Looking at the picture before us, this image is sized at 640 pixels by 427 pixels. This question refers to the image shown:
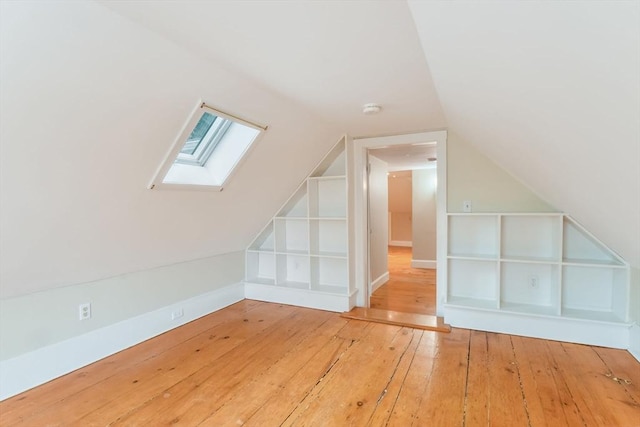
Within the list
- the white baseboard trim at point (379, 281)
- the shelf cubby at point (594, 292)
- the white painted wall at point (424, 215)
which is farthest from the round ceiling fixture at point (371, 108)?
the white painted wall at point (424, 215)

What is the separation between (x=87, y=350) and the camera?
243 centimetres

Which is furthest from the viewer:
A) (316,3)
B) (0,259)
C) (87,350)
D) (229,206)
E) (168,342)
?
(229,206)

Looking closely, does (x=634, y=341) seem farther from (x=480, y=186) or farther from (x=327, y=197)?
(x=327, y=197)

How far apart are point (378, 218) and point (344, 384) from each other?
9.41 feet

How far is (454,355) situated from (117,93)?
9.12ft

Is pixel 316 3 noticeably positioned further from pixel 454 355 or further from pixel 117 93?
pixel 454 355

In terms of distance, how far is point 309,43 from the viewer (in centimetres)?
151

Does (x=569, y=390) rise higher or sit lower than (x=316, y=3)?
lower

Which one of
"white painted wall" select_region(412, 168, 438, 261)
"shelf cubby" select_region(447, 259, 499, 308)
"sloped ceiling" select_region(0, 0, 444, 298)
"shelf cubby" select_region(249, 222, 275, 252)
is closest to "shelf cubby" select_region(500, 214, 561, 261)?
"shelf cubby" select_region(447, 259, 499, 308)

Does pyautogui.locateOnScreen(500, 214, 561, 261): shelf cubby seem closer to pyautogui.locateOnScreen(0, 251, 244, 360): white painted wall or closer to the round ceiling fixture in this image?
the round ceiling fixture

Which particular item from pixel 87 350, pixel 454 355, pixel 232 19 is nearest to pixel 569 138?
pixel 232 19

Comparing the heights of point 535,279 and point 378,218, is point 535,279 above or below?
below

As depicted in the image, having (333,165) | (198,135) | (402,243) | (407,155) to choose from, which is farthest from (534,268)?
(402,243)

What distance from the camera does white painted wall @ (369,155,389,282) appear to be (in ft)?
14.5
